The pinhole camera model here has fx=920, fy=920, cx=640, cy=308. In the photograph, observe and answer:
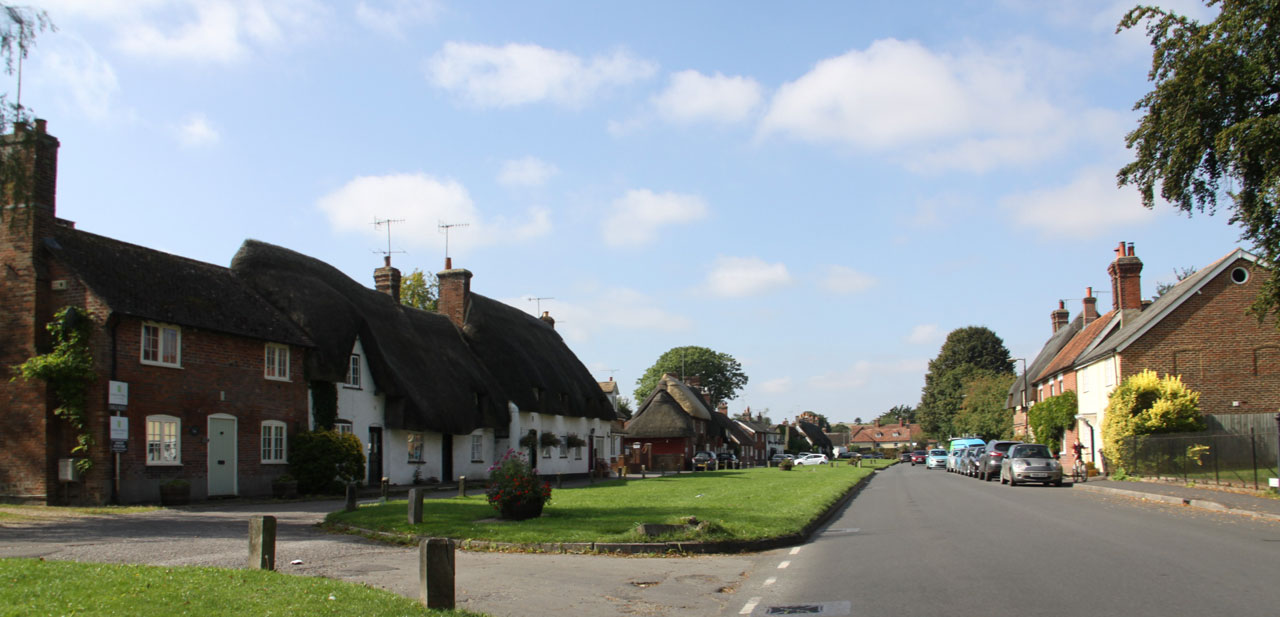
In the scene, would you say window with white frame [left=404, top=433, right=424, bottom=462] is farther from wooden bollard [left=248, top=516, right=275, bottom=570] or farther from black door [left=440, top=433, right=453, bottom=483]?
wooden bollard [left=248, top=516, right=275, bottom=570]

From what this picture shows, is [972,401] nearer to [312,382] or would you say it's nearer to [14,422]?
[312,382]

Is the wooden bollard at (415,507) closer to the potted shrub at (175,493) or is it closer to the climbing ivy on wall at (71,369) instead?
the potted shrub at (175,493)

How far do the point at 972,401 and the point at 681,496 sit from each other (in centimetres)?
6426

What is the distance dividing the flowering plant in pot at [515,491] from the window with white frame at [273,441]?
38.4ft

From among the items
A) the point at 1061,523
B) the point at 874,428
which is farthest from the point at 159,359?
the point at 874,428

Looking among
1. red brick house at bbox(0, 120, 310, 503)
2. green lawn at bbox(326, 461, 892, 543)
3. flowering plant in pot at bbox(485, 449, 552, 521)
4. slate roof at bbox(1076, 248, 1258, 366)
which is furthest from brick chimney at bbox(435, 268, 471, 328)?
slate roof at bbox(1076, 248, 1258, 366)

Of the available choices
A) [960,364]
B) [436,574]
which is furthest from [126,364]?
[960,364]

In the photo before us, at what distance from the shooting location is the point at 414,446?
3291 centimetres

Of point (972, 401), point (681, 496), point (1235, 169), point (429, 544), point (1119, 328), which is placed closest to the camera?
point (429, 544)

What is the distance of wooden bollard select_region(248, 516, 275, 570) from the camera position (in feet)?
34.0

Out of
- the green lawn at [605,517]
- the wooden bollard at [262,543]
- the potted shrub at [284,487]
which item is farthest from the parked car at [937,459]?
the wooden bollard at [262,543]

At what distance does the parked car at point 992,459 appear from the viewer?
129ft

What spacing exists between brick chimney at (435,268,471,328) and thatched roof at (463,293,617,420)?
35cm

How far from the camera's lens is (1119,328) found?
42.4 meters
